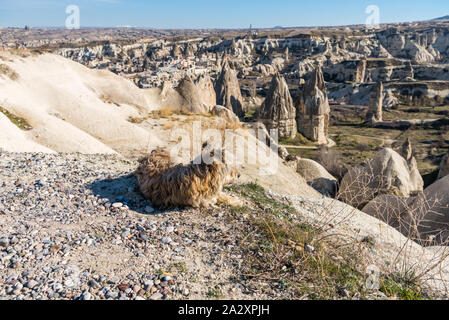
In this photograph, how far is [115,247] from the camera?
133 inches

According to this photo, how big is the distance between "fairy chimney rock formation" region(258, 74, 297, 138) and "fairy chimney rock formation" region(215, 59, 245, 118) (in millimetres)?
6962

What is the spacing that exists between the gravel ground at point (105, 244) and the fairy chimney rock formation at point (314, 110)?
29.7 meters

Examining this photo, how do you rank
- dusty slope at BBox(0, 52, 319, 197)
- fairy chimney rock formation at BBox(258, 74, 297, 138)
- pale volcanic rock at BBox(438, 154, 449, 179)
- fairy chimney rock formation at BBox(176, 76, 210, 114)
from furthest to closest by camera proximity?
fairy chimney rock formation at BBox(258, 74, 297, 138), pale volcanic rock at BBox(438, 154, 449, 179), fairy chimney rock formation at BBox(176, 76, 210, 114), dusty slope at BBox(0, 52, 319, 197)

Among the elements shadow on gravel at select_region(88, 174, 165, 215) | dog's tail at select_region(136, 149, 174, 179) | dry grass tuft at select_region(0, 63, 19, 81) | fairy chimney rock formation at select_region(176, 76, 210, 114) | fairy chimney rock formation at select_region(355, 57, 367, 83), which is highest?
fairy chimney rock formation at select_region(355, 57, 367, 83)

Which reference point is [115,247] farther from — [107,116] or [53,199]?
[107,116]

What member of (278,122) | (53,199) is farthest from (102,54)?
(53,199)

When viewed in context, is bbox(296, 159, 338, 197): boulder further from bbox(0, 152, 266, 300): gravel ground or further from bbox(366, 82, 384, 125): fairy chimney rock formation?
bbox(366, 82, 384, 125): fairy chimney rock formation

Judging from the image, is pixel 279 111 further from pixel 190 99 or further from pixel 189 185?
pixel 189 185

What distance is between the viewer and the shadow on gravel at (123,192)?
14.3ft

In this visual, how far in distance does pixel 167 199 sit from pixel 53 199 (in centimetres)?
149

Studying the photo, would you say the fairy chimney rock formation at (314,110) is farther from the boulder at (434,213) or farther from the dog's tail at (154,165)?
the dog's tail at (154,165)

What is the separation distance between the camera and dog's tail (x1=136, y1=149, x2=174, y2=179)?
180 inches

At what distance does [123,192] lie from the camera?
15.5 feet

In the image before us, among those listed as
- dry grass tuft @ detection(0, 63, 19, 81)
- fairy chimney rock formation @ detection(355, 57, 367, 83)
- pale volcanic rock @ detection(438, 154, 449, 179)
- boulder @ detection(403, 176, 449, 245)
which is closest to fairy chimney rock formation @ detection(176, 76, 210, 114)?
dry grass tuft @ detection(0, 63, 19, 81)
